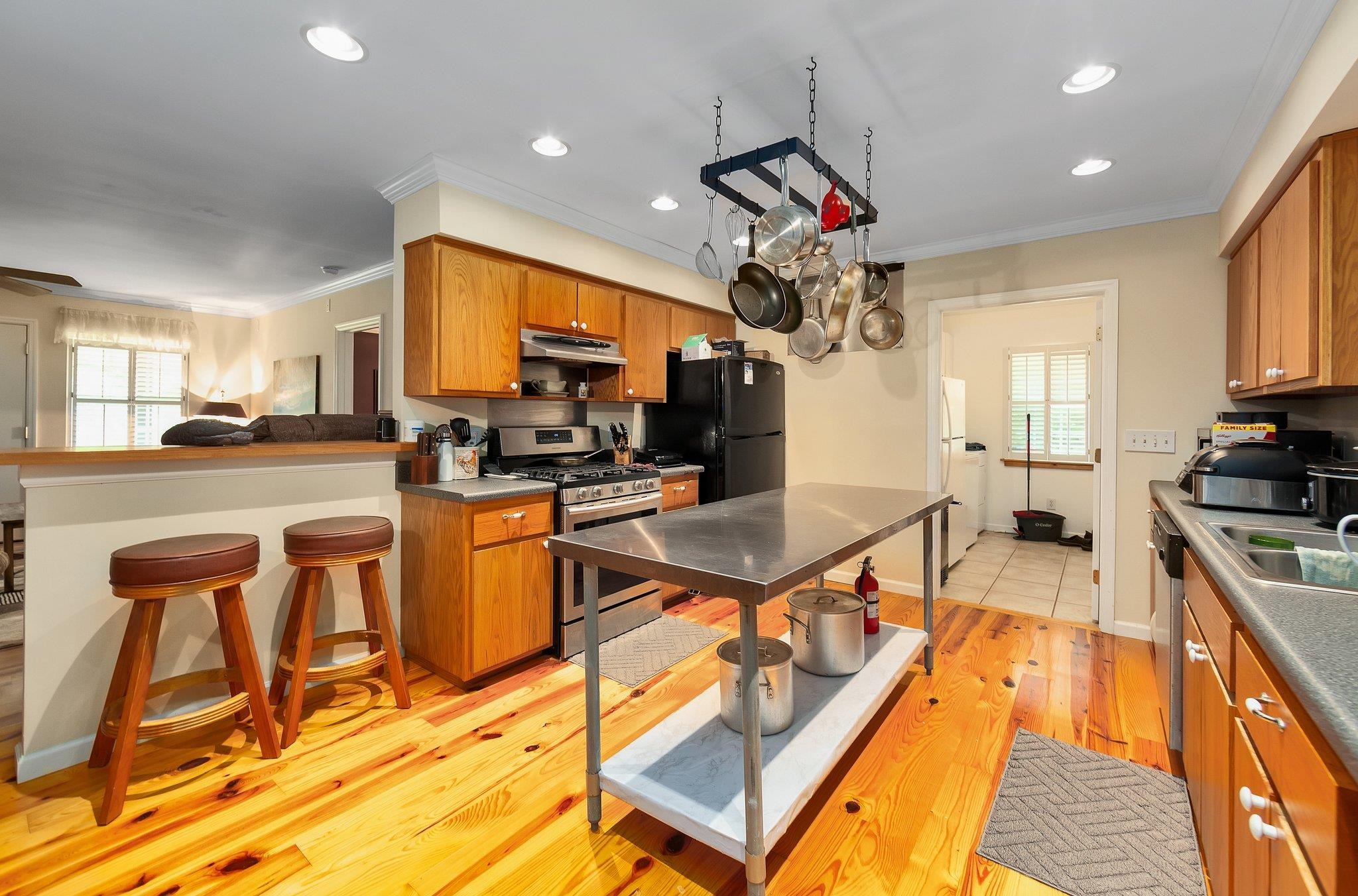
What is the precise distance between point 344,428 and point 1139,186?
13.8 feet

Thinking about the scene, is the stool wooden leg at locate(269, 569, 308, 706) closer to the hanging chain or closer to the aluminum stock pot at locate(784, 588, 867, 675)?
the aluminum stock pot at locate(784, 588, 867, 675)

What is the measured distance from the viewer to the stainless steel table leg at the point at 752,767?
1328mm

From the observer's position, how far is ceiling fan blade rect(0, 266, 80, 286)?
4512 millimetres

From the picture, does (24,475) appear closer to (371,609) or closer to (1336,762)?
(371,609)

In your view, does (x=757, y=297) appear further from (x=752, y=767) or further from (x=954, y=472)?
(x=954, y=472)

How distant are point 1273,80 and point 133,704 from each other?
425 centimetres

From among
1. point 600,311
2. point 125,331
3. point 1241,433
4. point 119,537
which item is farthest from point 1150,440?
point 125,331

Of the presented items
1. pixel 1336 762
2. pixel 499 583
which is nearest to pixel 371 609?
pixel 499 583

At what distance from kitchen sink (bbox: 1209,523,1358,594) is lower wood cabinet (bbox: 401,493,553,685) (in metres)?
2.48

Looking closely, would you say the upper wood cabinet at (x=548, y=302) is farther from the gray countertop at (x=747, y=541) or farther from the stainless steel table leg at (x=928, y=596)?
the stainless steel table leg at (x=928, y=596)

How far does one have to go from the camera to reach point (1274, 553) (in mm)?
1549

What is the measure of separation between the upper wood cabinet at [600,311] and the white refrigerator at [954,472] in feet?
7.56

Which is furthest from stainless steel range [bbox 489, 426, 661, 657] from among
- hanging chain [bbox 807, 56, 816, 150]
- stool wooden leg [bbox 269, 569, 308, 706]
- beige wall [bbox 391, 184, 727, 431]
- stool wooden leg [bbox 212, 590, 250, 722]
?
hanging chain [bbox 807, 56, 816, 150]

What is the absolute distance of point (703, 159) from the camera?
103 inches
